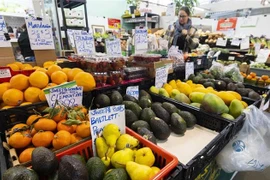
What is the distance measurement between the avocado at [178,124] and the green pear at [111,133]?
352 millimetres

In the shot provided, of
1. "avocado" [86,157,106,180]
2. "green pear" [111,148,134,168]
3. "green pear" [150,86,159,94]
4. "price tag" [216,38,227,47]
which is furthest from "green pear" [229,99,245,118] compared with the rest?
"price tag" [216,38,227,47]

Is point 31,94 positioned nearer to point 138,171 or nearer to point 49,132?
point 49,132

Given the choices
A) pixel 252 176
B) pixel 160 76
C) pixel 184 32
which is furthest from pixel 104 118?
pixel 184 32

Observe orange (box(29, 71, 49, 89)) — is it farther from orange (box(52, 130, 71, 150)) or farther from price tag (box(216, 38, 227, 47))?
price tag (box(216, 38, 227, 47))

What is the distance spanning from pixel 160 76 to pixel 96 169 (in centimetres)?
96

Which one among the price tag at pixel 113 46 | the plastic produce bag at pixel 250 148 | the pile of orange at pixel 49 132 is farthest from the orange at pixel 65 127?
the price tag at pixel 113 46

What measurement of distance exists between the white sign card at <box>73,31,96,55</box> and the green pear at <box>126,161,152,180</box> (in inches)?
49.3

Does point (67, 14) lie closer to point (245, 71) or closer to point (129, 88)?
point (129, 88)

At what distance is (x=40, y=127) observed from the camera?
0.71 metres

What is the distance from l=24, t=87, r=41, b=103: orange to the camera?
88 cm

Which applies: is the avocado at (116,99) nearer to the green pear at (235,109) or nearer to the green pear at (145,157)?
the green pear at (145,157)

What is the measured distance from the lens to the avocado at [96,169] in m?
0.57

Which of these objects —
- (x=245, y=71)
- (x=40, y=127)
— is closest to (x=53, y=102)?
(x=40, y=127)

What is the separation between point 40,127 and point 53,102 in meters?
0.16
